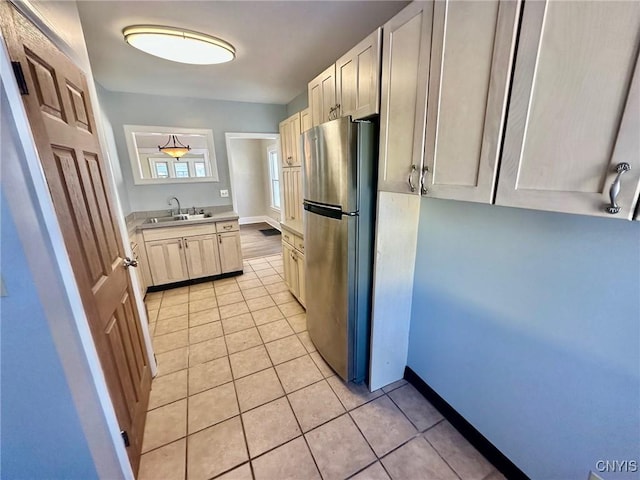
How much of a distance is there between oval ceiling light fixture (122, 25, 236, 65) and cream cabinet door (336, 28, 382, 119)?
1.05m

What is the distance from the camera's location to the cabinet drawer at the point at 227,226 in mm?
3448

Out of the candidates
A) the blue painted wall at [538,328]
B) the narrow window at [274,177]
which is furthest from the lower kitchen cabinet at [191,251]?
the narrow window at [274,177]

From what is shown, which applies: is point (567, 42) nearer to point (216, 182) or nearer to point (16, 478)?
point (16, 478)

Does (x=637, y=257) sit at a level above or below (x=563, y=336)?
above

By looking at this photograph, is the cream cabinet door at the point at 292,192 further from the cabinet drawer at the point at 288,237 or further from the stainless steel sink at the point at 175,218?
the stainless steel sink at the point at 175,218

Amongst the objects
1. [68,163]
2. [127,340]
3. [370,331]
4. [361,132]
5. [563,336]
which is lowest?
[370,331]

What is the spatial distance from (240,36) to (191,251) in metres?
2.48

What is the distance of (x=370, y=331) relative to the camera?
5.70ft

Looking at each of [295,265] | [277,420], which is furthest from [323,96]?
[277,420]

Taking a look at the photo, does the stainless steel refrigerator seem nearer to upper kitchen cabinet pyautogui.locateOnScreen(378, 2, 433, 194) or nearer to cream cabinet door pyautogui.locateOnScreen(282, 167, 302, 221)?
upper kitchen cabinet pyautogui.locateOnScreen(378, 2, 433, 194)

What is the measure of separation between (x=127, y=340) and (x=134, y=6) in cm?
201

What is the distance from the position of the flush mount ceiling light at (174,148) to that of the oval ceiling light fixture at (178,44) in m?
1.88

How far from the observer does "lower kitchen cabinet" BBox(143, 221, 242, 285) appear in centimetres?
317

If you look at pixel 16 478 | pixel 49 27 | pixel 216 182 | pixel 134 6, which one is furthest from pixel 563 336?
pixel 216 182
